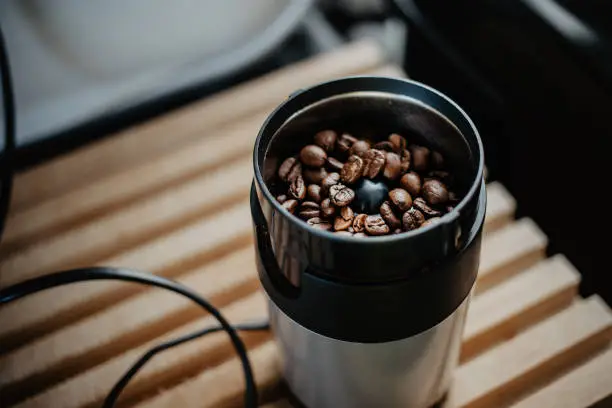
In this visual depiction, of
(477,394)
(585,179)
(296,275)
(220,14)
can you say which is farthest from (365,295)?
(220,14)

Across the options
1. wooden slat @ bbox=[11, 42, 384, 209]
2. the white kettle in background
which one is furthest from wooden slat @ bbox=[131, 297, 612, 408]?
the white kettle in background

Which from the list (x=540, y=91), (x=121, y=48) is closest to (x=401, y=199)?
(x=540, y=91)

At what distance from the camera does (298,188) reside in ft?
1.55

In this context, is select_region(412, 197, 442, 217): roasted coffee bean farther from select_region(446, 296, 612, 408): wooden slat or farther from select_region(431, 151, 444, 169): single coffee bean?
select_region(446, 296, 612, 408): wooden slat

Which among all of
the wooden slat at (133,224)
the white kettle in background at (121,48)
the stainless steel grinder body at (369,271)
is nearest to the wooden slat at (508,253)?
the stainless steel grinder body at (369,271)

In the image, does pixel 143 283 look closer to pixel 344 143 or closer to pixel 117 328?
pixel 117 328

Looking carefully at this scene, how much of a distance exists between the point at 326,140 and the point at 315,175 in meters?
0.03

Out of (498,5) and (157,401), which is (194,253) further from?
(498,5)

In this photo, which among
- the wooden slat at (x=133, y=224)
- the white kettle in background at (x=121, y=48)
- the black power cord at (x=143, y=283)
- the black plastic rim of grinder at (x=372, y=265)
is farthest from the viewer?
the white kettle in background at (x=121, y=48)

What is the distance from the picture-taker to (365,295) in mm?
421

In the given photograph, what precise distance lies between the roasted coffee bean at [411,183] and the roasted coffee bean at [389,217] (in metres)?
0.02

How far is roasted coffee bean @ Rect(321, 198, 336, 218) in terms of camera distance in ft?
1.49

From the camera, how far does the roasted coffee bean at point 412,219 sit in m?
0.44

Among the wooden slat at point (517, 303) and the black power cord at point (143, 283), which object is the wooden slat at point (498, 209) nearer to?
the wooden slat at point (517, 303)
